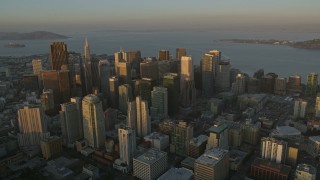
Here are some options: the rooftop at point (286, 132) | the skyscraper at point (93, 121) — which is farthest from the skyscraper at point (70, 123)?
the rooftop at point (286, 132)

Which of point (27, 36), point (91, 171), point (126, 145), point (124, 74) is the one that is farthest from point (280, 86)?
point (27, 36)

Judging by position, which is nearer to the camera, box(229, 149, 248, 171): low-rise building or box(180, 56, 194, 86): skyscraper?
box(229, 149, 248, 171): low-rise building

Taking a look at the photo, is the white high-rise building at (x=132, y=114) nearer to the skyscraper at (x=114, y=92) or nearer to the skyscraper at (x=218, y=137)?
the skyscraper at (x=218, y=137)

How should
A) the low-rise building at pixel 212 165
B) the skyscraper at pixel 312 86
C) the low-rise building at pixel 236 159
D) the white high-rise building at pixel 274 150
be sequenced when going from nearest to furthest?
the low-rise building at pixel 212 165, the white high-rise building at pixel 274 150, the low-rise building at pixel 236 159, the skyscraper at pixel 312 86

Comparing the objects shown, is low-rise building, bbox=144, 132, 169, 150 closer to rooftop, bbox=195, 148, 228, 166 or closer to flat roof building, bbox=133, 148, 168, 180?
flat roof building, bbox=133, 148, 168, 180

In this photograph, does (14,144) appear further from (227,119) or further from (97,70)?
(227,119)

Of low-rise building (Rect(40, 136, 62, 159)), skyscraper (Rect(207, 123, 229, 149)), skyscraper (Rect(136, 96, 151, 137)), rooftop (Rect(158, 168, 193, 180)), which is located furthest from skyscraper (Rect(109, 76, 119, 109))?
rooftop (Rect(158, 168, 193, 180))
